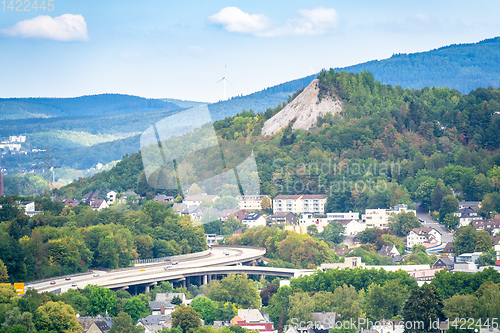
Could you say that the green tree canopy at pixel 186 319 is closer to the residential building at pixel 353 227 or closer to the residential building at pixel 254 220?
the residential building at pixel 353 227

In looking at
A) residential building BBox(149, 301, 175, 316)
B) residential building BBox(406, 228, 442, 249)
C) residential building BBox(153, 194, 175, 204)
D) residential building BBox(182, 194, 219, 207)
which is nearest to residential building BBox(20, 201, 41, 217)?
residential building BBox(182, 194, 219, 207)

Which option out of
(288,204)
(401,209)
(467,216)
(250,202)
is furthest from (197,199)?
(467,216)

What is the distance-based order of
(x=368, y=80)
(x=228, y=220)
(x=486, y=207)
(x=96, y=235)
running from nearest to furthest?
(x=96, y=235), (x=486, y=207), (x=228, y=220), (x=368, y=80)

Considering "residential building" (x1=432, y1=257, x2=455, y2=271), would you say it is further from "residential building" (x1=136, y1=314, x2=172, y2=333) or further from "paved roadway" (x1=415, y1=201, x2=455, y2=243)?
"residential building" (x1=136, y1=314, x2=172, y2=333)

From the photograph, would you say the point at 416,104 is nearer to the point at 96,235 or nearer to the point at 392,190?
the point at 392,190

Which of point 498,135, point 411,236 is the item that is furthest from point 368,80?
point 411,236

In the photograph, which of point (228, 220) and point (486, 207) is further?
point (228, 220)
